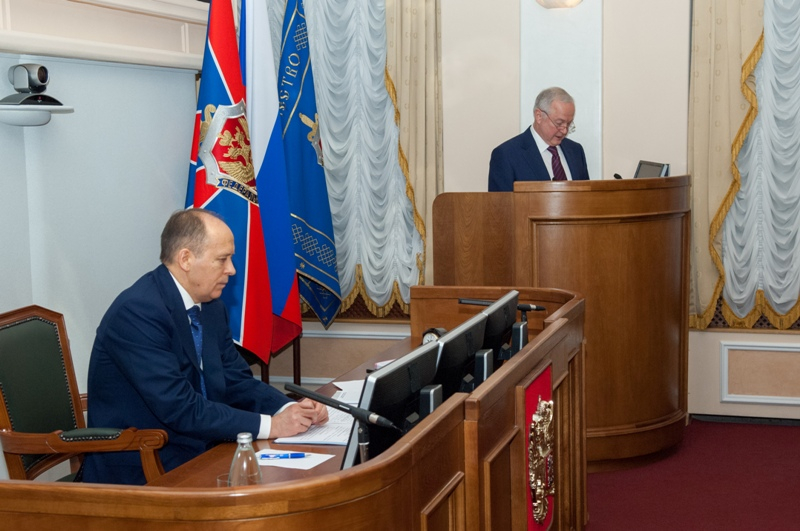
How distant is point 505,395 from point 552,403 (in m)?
0.61

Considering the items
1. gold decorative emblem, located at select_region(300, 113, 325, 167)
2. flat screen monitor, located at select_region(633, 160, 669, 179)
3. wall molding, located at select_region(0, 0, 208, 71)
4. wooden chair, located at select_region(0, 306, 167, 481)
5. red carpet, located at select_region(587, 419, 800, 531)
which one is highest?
wall molding, located at select_region(0, 0, 208, 71)

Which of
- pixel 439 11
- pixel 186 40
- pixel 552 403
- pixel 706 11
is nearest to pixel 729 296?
pixel 706 11

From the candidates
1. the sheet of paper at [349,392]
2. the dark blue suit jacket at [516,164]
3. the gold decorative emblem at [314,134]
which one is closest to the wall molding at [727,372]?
the dark blue suit jacket at [516,164]

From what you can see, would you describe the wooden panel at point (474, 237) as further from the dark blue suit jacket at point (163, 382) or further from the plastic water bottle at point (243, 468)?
the plastic water bottle at point (243, 468)

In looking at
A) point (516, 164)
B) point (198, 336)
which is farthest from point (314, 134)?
point (198, 336)

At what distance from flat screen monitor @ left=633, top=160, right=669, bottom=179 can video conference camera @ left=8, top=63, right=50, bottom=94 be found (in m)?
3.03

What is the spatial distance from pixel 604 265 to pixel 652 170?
75cm

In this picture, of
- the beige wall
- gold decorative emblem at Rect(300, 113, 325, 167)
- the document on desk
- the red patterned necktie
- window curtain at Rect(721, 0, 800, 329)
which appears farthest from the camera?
gold decorative emblem at Rect(300, 113, 325, 167)

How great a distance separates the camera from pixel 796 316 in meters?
5.93

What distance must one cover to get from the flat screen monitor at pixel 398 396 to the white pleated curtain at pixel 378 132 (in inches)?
158

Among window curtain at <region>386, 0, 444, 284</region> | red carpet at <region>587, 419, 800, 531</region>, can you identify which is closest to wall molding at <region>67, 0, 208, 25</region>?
window curtain at <region>386, 0, 444, 284</region>

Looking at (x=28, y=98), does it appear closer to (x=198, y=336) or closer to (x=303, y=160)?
(x=198, y=336)

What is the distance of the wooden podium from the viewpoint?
4.81 m

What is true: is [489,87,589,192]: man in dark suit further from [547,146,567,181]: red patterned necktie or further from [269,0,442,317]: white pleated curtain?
[269,0,442,317]: white pleated curtain
